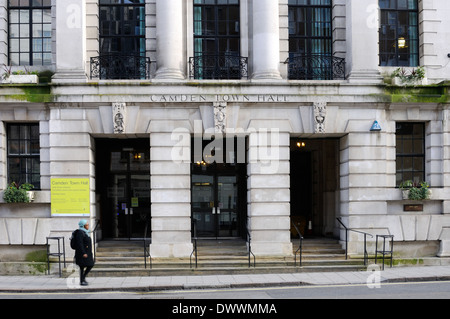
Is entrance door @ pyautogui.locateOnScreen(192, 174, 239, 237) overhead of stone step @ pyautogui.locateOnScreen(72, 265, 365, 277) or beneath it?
overhead

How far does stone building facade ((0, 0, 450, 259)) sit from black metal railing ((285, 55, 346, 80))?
5 cm

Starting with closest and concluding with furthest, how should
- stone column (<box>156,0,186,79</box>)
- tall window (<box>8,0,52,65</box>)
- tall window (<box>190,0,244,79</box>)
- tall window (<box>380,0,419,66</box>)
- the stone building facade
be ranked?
the stone building facade < stone column (<box>156,0,186,79</box>) < tall window (<box>8,0,52,65</box>) < tall window (<box>190,0,244,79</box>) < tall window (<box>380,0,419,66</box>)

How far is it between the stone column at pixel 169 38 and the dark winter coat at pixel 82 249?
237 inches

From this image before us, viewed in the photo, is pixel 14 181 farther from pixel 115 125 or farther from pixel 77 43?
pixel 77 43

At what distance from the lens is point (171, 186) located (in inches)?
677

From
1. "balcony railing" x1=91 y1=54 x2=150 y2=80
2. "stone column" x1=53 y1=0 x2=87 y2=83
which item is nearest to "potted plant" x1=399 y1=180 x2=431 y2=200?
"balcony railing" x1=91 y1=54 x2=150 y2=80

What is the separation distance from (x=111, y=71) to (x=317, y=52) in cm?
729

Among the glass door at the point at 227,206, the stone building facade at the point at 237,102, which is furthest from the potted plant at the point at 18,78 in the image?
the glass door at the point at 227,206

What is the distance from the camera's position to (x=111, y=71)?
1789cm

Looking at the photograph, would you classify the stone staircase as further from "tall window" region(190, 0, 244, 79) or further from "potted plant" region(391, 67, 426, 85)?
"tall window" region(190, 0, 244, 79)

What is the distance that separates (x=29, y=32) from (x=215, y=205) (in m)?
9.17

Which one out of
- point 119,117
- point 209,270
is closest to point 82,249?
point 209,270

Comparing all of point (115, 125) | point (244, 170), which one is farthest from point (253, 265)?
point (115, 125)

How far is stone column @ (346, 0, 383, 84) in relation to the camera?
17.5m
